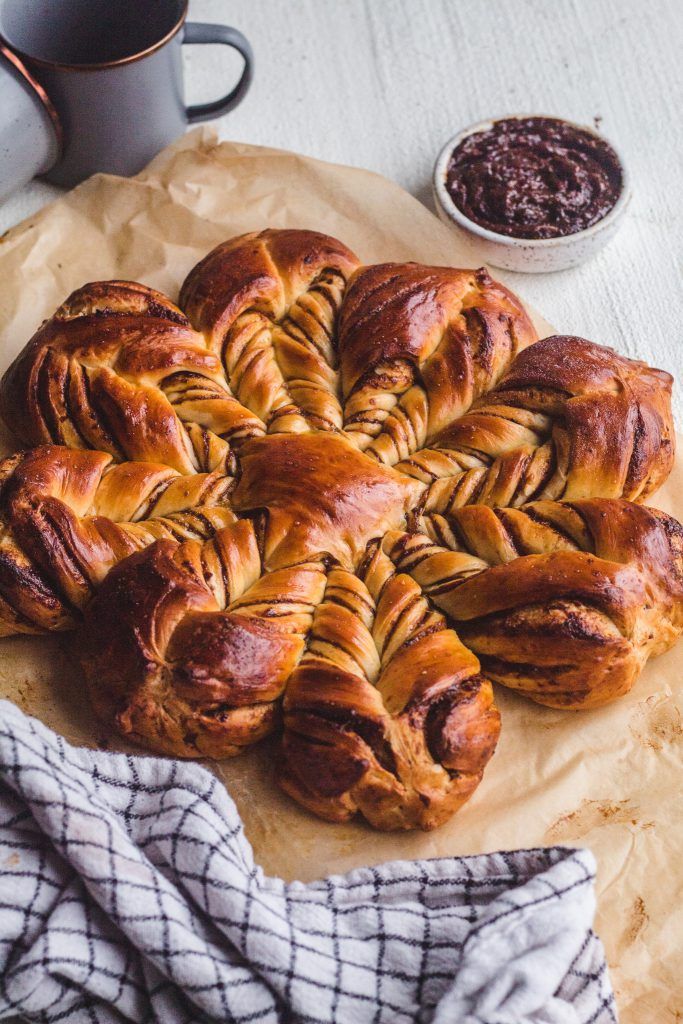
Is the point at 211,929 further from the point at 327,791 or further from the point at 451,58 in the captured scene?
the point at 451,58

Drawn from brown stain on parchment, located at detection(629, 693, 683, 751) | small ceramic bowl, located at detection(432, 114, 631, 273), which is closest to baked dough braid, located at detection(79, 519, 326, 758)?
brown stain on parchment, located at detection(629, 693, 683, 751)

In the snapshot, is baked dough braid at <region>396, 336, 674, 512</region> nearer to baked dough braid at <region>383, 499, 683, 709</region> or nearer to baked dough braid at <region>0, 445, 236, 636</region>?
baked dough braid at <region>383, 499, 683, 709</region>

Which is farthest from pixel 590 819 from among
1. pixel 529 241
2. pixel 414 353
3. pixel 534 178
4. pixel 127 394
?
pixel 534 178

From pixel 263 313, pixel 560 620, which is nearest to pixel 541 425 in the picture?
pixel 560 620

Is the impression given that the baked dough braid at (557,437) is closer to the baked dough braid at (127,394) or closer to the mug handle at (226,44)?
the baked dough braid at (127,394)

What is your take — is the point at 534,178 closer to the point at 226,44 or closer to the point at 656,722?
the point at 226,44
